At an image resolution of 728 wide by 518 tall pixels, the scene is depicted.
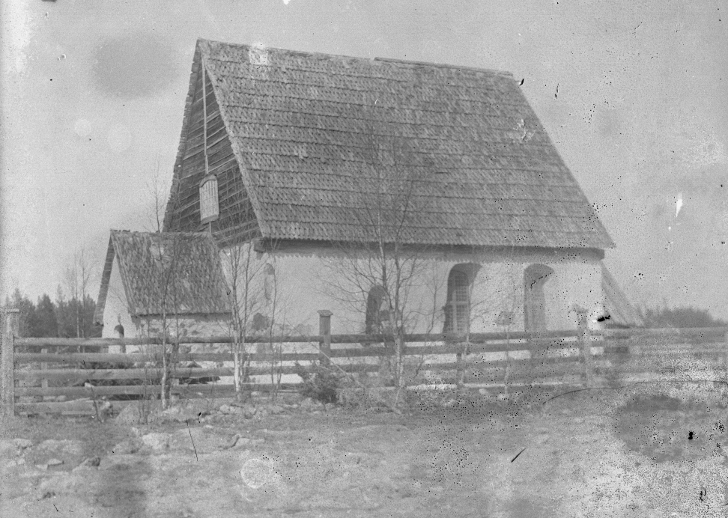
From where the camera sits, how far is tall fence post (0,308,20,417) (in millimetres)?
14055

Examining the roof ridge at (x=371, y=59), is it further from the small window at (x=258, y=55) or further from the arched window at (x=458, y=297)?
the arched window at (x=458, y=297)

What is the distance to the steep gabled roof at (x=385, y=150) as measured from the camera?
2120cm

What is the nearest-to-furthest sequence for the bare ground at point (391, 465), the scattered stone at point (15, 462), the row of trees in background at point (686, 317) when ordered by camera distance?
the bare ground at point (391, 465)
the scattered stone at point (15, 462)
the row of trees in background at point (686, 317)

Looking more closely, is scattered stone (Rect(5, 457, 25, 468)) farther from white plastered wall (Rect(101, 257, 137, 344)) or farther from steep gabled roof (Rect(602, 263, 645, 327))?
steep gabled roof (Rect(602, 263, 645, 327))

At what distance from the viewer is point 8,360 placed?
14.2 metres

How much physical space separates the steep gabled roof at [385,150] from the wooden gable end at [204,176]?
7.1 inches

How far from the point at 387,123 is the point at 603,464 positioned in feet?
49.7

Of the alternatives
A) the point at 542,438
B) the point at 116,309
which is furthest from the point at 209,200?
the point at 542,438

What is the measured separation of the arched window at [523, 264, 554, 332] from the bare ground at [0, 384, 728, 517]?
1004cm

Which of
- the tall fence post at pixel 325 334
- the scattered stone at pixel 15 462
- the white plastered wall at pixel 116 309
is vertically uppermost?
the white plastered wall at pixel 116 309

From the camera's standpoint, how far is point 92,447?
1101cm

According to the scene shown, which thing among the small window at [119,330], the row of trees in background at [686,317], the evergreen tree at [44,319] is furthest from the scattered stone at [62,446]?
the evergreen tree at [44,319]

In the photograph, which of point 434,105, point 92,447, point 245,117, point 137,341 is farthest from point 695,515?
point 434,105

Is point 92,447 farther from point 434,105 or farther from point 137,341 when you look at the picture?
point 434,105
